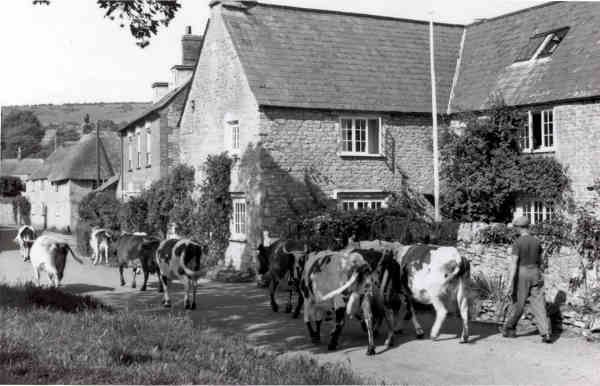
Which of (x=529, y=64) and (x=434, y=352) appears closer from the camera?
(x=434, y=352)

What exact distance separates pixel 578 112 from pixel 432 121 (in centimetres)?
541

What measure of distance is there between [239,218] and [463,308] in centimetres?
1360

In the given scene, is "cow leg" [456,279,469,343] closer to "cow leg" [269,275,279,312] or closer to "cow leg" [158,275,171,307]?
"cow leg" [269,275,279,312]

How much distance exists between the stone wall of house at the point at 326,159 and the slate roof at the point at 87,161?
32.9 meters

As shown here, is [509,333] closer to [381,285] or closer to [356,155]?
[381,285]

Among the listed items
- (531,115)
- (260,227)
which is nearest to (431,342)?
(260,227)

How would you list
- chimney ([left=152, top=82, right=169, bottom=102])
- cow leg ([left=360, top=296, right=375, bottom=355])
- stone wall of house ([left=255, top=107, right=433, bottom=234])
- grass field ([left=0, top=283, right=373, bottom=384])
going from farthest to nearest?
chimney ([left=152, top=82, right=169, bottom=102]) → stone wall of house ([left=255, top=107, right=433, bottom=234]) → cow leg ([left=360, top=296, right=375, bottom=355]) → grass field ([left=0, top=283, right=373, bottom=384])

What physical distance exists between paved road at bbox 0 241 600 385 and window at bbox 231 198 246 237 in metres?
7.81

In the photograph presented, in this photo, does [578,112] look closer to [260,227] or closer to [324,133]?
[324,133]

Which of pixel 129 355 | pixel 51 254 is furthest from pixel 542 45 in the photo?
pixel 129 355

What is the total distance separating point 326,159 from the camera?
23531 millimetres

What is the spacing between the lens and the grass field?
A: 7828 millimetres

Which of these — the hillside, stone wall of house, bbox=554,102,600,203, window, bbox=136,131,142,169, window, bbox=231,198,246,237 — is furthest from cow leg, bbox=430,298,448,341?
the hillside

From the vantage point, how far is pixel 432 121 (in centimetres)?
2525
